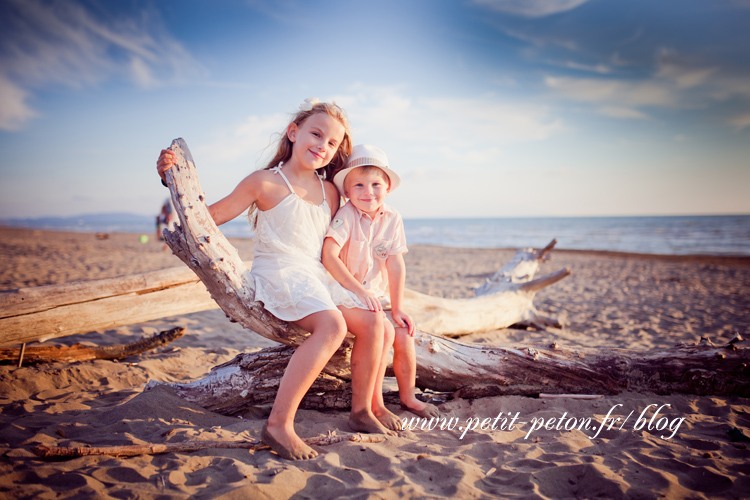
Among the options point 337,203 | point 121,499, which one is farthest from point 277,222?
point 121,499

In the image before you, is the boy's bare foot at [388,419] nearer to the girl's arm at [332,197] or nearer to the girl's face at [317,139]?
the girl's arm at [332,197]

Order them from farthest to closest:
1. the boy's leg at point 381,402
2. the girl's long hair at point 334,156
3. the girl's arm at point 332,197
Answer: the girl's arm at point 332,197 → the girl's long hair at point 334,156 → the boy's leg at point 381,402

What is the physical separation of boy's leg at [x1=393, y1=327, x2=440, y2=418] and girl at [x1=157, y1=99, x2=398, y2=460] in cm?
14

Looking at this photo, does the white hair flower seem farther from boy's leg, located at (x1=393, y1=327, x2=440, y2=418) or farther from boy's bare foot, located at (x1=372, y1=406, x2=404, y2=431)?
boy's bare foot, located at (x1=372, y1=406, x2=404, y2=431)

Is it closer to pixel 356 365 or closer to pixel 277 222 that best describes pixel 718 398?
pixel 356 365

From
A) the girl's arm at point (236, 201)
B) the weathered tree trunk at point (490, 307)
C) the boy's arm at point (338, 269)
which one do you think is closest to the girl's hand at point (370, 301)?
the boy's arm at point (338, 269)

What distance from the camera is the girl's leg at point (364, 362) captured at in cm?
232

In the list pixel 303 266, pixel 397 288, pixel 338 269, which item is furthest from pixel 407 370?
pixel 303 266

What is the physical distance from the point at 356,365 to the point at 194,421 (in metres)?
1.10

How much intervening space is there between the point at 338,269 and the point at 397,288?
1.48ft

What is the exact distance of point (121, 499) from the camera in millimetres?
1566

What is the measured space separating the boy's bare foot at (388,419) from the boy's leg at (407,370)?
20 cm

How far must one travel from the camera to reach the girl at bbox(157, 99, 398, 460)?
2139mm

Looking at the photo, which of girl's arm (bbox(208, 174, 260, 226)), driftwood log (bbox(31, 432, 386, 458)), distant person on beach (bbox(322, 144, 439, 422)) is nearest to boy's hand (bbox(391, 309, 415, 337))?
distant person on beach (bbox(322, 144, 439, 422))
